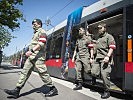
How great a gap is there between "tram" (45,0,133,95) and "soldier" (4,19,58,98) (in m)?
1.97

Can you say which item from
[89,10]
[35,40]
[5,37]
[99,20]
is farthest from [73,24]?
[5,37]

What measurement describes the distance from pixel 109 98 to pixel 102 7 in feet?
9.59

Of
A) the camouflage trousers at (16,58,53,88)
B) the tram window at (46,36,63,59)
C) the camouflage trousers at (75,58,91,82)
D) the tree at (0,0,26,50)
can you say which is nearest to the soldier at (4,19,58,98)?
the camouflage trousers at (16,58,53,88)

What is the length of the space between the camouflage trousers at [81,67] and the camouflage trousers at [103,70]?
85cm

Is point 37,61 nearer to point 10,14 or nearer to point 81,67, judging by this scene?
point 81,67

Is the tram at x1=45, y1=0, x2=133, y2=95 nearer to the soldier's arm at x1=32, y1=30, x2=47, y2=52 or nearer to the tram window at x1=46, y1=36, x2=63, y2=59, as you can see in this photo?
the tram window at x1=46, y1=36, x2=63, y2=59

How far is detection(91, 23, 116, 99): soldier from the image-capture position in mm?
6094

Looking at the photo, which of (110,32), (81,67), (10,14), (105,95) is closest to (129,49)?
(105,95)

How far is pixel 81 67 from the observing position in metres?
7.54

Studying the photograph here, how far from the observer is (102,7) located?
7488 mm

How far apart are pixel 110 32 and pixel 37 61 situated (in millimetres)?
5218

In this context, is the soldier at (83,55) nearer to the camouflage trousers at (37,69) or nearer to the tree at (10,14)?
the camouflage trousers at (37,69)

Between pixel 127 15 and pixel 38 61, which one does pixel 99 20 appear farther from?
pixel 38 61

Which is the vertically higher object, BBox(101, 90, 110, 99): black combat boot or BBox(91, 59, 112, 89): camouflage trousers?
BBox(91, 59, 112, 89): camouflage trousers
